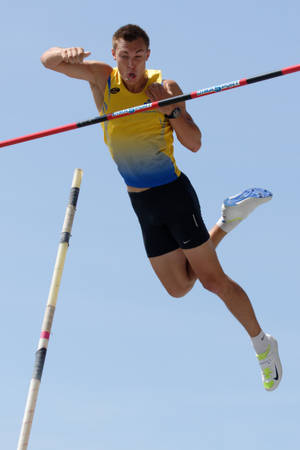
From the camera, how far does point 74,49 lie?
840cm

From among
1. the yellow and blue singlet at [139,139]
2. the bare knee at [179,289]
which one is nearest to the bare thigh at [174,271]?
the bare knee at [179,289]

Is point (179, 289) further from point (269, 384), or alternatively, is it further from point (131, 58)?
point (131, 58)

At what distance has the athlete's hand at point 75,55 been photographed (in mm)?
8352

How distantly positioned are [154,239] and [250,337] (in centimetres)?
138

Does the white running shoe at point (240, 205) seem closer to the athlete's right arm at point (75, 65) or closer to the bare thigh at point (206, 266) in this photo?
the bare thigh at point (206, 266)

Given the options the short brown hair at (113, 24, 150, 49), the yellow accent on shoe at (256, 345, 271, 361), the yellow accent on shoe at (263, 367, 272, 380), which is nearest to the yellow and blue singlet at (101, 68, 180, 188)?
the short brown hair at (113, 24, 150, 49)

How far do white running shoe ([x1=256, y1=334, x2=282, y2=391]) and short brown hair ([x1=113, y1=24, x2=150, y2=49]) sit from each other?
323cm

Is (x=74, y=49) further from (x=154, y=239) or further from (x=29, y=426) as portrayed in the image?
(x=29, y=426)

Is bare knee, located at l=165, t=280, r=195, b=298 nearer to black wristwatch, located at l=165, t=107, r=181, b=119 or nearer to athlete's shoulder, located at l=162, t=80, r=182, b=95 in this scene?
black wristwatch, located at l=165, t=107, r=181, b=119

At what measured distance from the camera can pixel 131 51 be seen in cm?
841

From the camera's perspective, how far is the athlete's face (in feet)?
27.6

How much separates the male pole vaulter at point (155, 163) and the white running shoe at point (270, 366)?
0.01 m

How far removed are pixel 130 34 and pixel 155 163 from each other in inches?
50.4

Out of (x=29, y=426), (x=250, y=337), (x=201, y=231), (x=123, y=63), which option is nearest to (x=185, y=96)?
(x=123, y=63)
